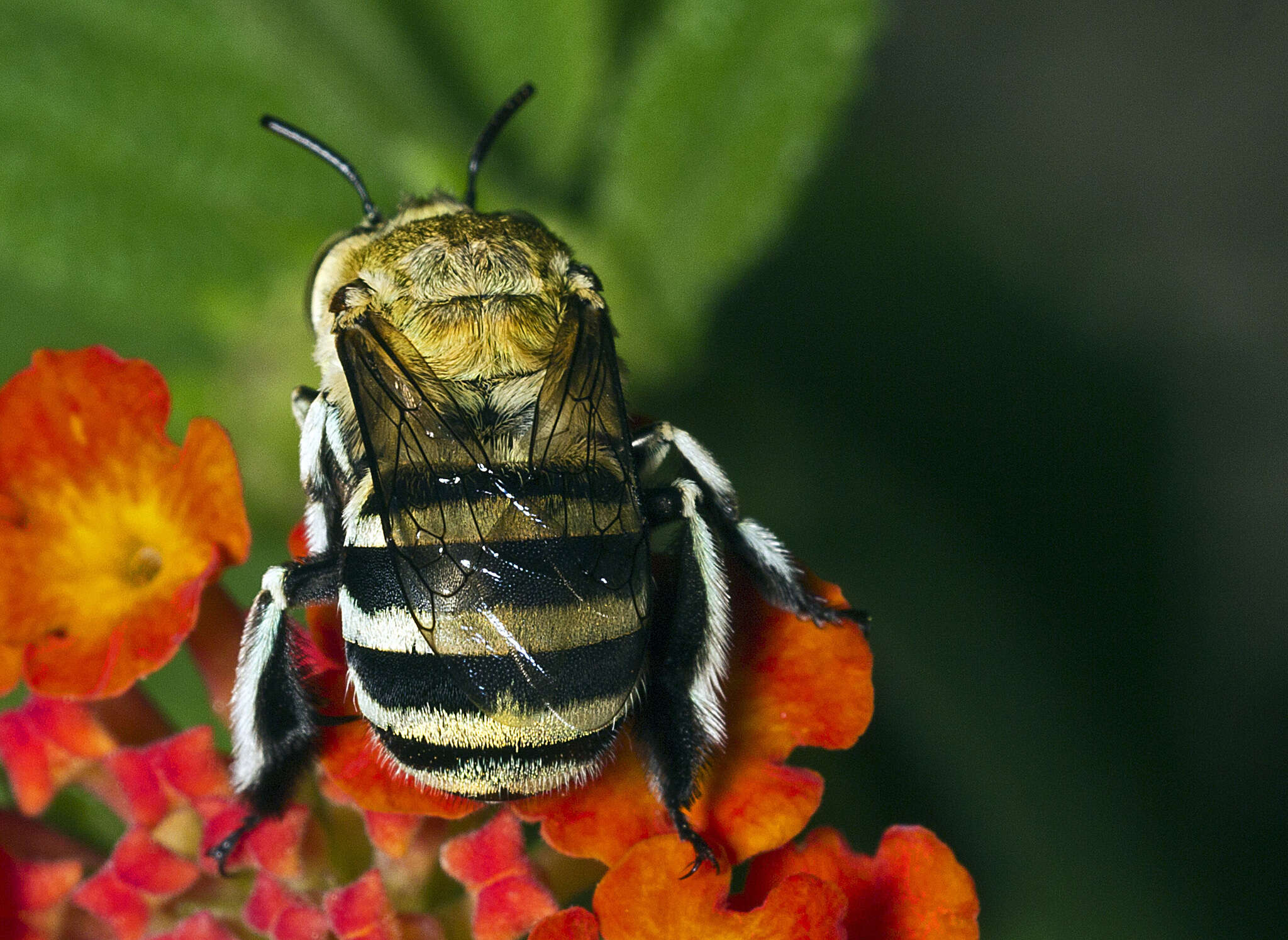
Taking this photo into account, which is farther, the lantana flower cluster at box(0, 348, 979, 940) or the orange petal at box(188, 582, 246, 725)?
the orange petal at box(188, 582, 246, 725)

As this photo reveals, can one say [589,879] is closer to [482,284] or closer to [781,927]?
[781,927]

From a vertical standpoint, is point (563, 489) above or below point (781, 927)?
above

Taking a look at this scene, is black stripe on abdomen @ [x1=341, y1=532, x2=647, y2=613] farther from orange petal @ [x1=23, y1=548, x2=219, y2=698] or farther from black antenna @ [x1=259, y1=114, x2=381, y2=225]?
black antenna @ [x1=259, y1=114, x2=381, y2=225]

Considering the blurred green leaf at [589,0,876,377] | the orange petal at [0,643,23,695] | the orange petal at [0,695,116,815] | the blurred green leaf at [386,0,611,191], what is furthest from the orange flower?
the blurred green leaf at [386,0,611,191]

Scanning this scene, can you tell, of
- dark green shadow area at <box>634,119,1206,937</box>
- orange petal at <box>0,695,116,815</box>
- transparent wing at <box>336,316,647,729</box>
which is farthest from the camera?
dark green shadow area at <box>634,119,1206,937</box>

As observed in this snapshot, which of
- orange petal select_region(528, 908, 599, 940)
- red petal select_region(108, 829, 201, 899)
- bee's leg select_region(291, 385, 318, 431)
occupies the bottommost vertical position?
red petal select_region(108, 829, 201, 899)

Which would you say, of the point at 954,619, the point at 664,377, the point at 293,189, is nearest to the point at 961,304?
the point at 954,619

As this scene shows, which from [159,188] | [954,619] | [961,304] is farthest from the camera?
[961,304]

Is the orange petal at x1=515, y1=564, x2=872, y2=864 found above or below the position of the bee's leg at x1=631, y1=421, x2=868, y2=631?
below
